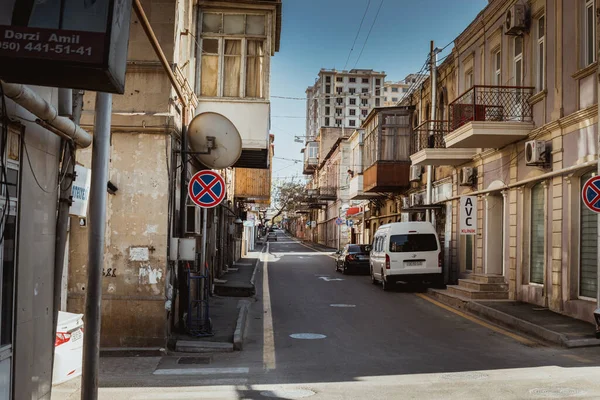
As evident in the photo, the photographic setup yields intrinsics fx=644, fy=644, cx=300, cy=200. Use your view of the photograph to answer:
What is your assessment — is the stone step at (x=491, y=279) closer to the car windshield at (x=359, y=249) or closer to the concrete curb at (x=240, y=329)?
the concrete curb at (x=240, y=329)

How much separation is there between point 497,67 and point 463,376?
1371 cm

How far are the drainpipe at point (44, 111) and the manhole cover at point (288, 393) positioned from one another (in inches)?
142

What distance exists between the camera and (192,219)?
1254 cm

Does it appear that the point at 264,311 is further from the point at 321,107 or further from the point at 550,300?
the point at 321,107

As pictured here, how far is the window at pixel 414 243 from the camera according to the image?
21.4 meters

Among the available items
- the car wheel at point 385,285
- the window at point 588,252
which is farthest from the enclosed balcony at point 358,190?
the window at point 588,252

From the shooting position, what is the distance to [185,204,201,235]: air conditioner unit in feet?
40.7

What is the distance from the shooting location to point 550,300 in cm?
1516

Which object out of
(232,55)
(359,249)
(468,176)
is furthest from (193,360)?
(359,249)

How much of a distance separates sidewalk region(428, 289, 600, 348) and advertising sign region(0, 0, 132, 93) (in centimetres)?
962

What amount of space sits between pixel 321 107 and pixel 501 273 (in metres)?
123

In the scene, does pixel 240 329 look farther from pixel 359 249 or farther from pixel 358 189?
pixel 358 189

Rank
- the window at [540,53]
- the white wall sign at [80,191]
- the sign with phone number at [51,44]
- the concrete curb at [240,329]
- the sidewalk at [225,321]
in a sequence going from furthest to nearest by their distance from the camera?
the window at [540,53], the concrete curb at [240,329], the sidewalk at [225,321], the white wall sign at [80,191], the sign with phone number at [51,44]

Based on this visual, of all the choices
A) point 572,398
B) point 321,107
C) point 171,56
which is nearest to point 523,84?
point 171,56
